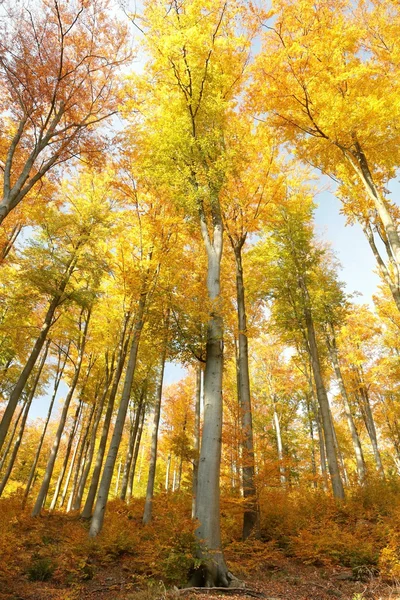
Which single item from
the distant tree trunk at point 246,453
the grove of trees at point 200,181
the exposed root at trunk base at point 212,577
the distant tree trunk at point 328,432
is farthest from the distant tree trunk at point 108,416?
the distant tree trunk at point 328,432

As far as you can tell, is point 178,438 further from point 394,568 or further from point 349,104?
point 349,104

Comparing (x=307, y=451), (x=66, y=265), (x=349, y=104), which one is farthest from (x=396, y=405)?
(x=66, y=265)

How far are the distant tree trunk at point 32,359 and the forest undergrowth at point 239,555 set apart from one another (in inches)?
95.5

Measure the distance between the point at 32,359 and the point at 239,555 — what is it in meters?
7.06

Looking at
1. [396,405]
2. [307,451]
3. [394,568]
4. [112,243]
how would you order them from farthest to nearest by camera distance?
1. [307,451]
2. [396,405]
3. [112,243]
4. [394,568]

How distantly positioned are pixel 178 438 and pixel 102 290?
5.37 metres

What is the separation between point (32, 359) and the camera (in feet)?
30.3

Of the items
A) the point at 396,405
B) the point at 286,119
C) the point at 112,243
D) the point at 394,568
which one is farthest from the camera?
the point at 396,405

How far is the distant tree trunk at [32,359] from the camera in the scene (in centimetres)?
849

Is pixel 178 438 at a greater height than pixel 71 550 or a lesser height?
greater

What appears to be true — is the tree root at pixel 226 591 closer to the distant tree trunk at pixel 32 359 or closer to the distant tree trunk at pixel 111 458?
the distant tree trunk at pixel 111 458

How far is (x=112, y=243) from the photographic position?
1052 cm

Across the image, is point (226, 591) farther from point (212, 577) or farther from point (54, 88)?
point (54, 88)

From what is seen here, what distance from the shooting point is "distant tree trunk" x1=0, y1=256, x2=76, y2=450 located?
8492 mm
